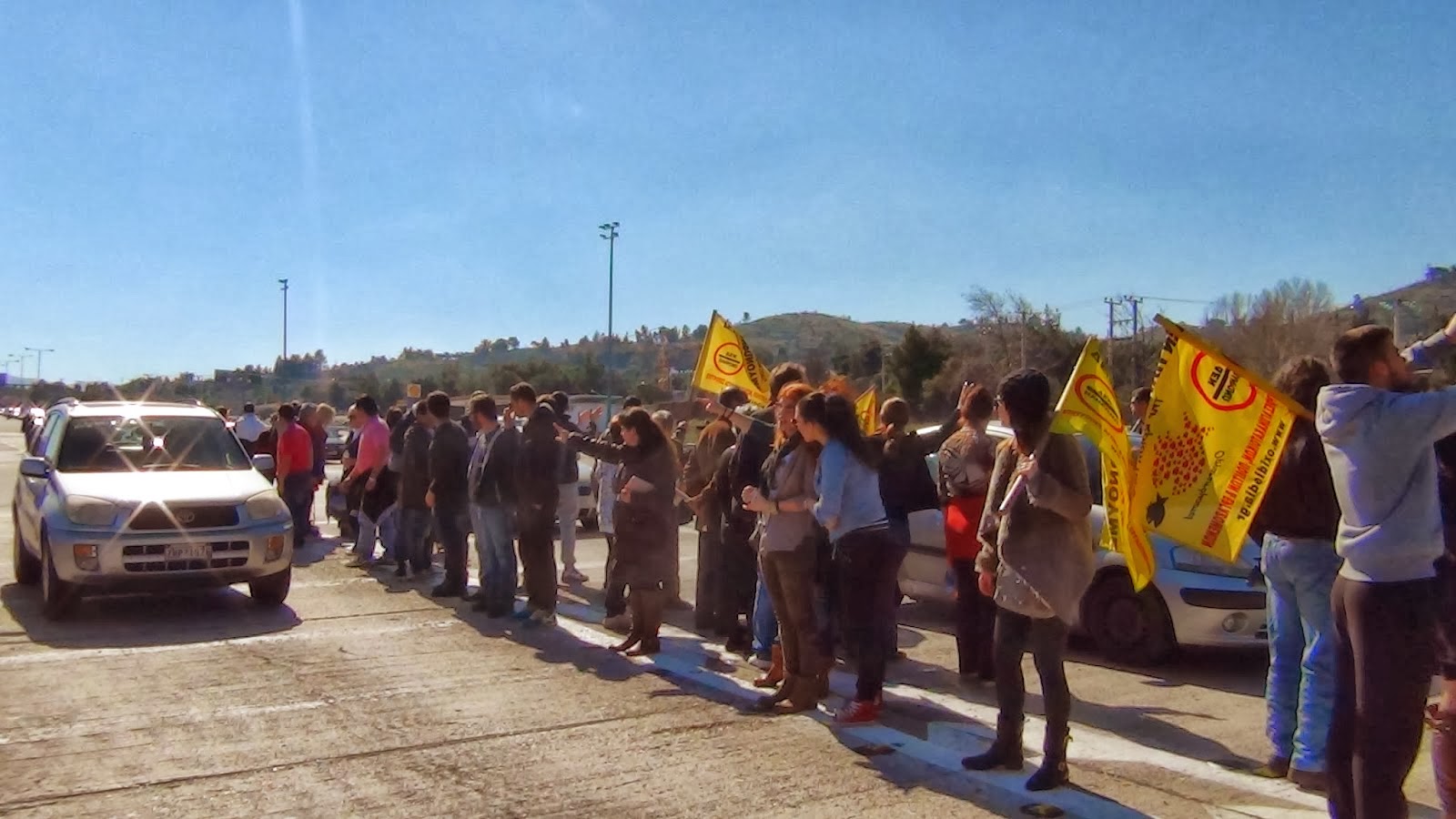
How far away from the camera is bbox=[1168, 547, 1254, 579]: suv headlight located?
7.70 m

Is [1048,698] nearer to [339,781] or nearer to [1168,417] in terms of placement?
[1168,417]

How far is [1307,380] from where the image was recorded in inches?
219

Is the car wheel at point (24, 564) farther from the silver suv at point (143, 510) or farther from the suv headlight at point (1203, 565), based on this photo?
the suv headlight at point (1203, 565)

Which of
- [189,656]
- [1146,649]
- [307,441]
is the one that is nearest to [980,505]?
[1146,649]

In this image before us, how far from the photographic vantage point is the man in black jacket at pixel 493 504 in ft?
31.4

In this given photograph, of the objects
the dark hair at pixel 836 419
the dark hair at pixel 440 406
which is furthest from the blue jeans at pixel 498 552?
the dark hair at pixel 836 419

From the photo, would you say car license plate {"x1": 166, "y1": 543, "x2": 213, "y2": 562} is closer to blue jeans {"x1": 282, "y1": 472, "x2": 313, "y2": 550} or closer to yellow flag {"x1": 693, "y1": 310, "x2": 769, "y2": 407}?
yellow flag {"x1": 693, "y1": 310, "x2": 769, "y2": 407}

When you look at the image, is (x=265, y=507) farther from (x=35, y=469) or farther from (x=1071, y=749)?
(x=1071, y=749)

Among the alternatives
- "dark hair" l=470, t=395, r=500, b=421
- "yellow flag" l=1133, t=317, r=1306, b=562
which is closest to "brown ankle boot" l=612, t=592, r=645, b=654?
"dark hair" l=470, t=395, r=500, b=421

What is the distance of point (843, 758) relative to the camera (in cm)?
599

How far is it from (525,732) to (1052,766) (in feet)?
8.92

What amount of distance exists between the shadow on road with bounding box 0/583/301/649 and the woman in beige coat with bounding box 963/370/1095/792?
6090mm

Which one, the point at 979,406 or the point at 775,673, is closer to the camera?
the point at 775,673

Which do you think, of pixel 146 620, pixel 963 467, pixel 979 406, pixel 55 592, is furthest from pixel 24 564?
pixel 979 406
